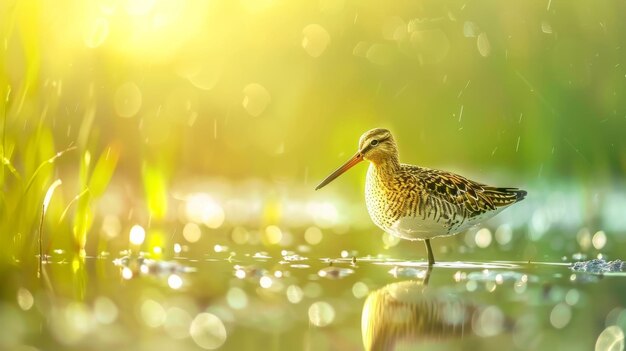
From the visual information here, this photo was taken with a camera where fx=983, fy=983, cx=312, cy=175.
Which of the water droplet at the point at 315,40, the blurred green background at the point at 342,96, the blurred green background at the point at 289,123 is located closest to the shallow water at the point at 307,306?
the blurred green background at the point at 289,123

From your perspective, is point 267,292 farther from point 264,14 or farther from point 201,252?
point 264,14

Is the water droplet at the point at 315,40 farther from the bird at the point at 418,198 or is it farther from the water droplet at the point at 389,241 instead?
the bird at the point at 418,198

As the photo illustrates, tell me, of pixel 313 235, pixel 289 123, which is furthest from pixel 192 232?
pixel 289 123

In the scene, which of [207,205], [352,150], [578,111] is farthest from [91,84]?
[578,111]

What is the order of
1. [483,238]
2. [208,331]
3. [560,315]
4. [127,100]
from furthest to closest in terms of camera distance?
[127,100]
[483,238]
[560,315]
[208,331]

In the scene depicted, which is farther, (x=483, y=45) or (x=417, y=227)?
(x=483, y=45)

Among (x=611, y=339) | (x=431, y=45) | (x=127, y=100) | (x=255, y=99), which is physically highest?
(x=431, y=45)

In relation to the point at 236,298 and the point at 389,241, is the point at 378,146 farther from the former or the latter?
the point at 236,298
